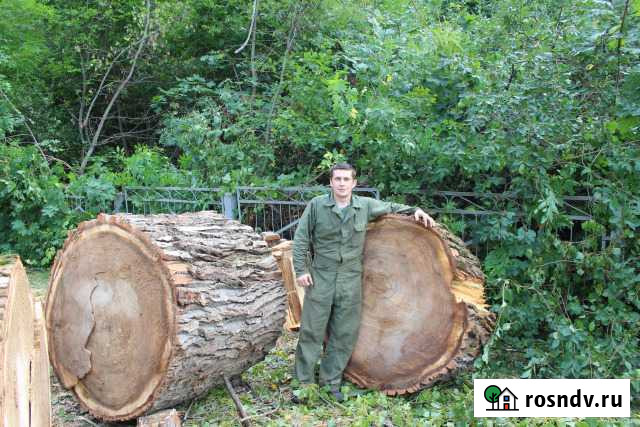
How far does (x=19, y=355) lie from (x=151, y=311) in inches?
49.3

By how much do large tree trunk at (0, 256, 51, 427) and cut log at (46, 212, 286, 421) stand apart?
65 centimetres

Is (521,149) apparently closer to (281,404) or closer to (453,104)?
(453,104)

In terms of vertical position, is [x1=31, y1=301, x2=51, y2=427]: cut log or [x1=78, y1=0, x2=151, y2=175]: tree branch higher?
[x1=78, y1=0, x2=151, y2=175]: tree branch

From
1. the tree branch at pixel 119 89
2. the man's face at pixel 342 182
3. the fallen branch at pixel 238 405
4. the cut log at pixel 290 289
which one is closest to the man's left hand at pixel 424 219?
the man's face at pixel 342 182

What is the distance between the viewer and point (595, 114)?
4.67 m

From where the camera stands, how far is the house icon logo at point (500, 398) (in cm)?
379

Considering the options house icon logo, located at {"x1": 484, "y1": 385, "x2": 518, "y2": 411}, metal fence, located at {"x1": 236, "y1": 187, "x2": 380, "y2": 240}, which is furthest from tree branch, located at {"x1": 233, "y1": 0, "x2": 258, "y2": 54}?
house icon logo, located at {"x1": 484, "y1": 385, "x2": 518, "y2": 411}

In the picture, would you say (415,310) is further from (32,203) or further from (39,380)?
(32,203)

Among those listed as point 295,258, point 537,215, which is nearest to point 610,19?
point 537,215

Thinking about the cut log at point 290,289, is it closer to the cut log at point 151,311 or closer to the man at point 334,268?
the man at point 334,268

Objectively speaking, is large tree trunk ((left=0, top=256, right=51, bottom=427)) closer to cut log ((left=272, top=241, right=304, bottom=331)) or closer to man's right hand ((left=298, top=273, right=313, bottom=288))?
man's right hand ((left=298, top=273, right=313, bottom=288))

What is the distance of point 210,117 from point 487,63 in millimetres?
3895

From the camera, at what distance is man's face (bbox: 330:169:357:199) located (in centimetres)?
430

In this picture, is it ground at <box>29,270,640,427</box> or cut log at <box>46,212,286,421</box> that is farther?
ground at <box>29,270,640,427</box>
